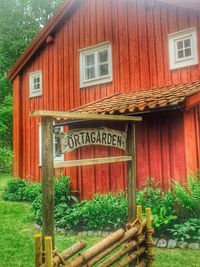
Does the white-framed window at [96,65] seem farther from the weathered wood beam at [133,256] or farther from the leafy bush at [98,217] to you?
the weathered wood beam at [133,256]

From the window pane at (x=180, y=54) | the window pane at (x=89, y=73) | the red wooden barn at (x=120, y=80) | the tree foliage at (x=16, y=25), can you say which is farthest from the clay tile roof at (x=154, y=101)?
the tree foliage at (x=16, y=25)

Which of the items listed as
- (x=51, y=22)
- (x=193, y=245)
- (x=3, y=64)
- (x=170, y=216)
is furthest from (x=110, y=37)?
(x=3, y=64)

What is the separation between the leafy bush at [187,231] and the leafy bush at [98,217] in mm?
→ 1446

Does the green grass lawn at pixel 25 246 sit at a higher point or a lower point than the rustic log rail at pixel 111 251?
lower

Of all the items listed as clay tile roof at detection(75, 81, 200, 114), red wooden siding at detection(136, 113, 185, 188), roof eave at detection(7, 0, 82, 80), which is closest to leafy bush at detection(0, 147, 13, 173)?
roof eave at detection(7, 0, 82, 80)

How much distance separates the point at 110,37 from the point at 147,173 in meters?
5.58

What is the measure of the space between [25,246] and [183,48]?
734 centimetres

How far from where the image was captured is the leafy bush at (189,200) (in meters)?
7.91

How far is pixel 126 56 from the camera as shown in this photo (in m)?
12.3

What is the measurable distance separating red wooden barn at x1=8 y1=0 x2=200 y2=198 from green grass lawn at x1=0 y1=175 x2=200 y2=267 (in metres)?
2.35

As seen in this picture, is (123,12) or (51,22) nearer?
(123,12)

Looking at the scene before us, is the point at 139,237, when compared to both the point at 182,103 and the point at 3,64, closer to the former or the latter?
the point at 182,103

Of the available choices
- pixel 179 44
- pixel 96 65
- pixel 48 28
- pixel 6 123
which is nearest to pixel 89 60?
pixel 96 65

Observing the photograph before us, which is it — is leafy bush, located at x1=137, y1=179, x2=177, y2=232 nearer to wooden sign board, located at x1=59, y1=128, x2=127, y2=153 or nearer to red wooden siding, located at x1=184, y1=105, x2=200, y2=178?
red wooden siding, located at x1=184, y1=105, x2=200, y2=178
